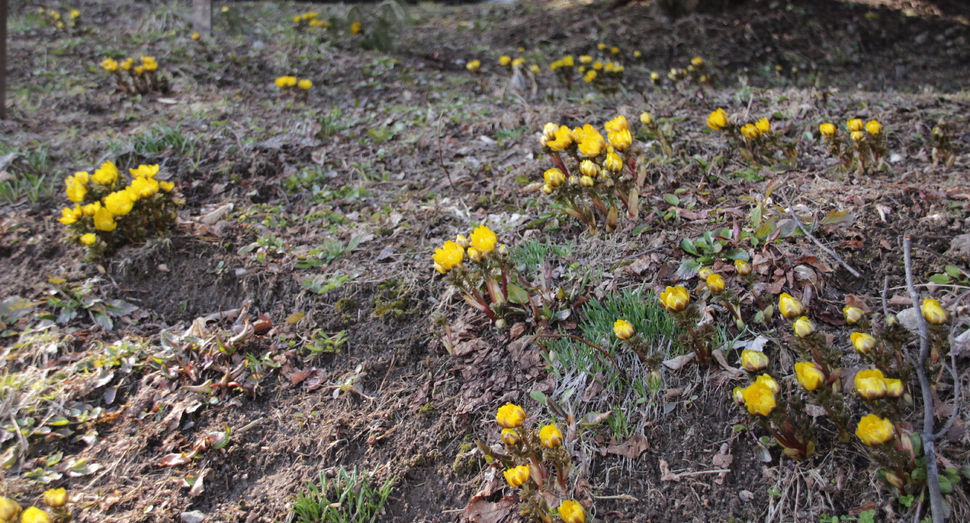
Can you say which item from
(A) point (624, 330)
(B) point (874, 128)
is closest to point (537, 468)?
(A) point (624, 330)

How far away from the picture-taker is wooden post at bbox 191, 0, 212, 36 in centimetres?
607

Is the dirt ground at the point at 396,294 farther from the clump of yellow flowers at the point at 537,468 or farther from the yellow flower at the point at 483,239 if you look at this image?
the yellow flower at the point at 483,239

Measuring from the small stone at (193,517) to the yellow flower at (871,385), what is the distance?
82.0 inches

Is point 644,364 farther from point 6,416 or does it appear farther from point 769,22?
point 769,22

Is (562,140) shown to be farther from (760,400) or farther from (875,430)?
(875,430)

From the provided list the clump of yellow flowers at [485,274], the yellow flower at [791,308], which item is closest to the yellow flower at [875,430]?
the yellow flower at [791,308]

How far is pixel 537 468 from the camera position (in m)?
1.86

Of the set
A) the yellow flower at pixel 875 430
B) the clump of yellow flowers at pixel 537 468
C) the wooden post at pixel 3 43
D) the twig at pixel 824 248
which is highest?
the wooden post at pixel 3 43

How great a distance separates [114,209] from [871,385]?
3172 millimetres

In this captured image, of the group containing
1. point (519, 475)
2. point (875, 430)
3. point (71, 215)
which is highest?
point (71, 215)

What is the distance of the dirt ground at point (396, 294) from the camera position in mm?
2008

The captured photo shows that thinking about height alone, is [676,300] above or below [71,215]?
below

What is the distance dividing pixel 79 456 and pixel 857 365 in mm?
2790

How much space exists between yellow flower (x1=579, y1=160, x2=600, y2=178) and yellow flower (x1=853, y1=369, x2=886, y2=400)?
1260 millimetres
